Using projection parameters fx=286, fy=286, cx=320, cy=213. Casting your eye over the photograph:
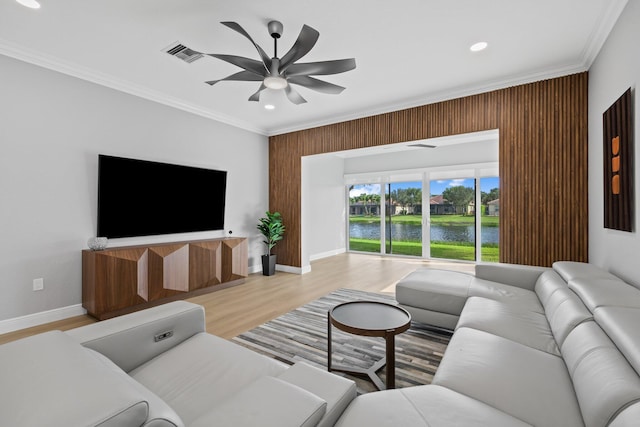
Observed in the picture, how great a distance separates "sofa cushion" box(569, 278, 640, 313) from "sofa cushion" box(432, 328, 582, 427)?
1.36 feet

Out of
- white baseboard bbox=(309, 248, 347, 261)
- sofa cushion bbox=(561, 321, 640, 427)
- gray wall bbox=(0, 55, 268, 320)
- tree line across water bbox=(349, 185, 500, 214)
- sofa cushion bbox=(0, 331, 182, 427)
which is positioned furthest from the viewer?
white baseboard bbox=(309, 248, 347, 261)

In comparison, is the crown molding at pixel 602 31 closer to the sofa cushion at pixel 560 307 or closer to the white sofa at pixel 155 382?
the sofa cushion at pixel 560 307

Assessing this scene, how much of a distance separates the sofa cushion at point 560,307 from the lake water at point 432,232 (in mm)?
4206

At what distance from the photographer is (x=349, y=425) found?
0.99m

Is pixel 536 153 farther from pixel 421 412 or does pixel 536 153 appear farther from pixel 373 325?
pixel 421 412

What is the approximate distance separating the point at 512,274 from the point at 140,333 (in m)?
3.22

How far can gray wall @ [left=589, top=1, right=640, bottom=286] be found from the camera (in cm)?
201

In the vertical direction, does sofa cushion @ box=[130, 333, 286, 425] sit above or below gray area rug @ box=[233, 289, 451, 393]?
above

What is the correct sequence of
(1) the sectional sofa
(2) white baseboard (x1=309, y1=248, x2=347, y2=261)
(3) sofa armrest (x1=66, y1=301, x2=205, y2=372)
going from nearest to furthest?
(1) the sectional sofa
(3) sofa armrest (x1=66, y1=301, x2=205, y2=372)
(2) white baseboard (x1=309, y1=248, x2=347, y2=261)

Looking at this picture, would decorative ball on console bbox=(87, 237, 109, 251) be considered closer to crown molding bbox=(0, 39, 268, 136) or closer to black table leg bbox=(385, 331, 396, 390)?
crown molding bbox=(0, 39, 268, 136)

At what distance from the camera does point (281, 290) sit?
172 inches

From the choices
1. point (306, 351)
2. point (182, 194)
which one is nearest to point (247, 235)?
point (182, 194)

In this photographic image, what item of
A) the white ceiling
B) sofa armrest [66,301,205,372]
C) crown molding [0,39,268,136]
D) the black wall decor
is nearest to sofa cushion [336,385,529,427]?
sofa armrest [66,301,205,372]

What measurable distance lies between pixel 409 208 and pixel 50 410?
23.6 feet
